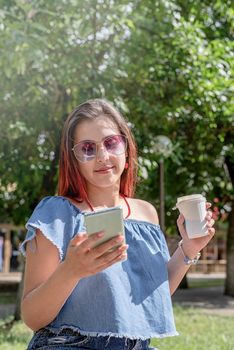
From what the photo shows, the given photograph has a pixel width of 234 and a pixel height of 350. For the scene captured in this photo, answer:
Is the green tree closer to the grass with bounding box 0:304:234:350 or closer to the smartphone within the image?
the grass with bounding box 0:304:234:350

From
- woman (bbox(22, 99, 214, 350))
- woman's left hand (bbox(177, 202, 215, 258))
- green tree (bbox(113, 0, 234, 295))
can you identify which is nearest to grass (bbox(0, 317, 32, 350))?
green tree (bbox(113, 0, 234, 295))

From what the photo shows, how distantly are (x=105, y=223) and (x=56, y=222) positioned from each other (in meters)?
0.31

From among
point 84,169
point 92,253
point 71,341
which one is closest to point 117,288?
point 71,341

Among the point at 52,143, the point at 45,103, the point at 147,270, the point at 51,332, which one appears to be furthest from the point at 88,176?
the point at 52,143

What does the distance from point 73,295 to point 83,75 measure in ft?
23.8

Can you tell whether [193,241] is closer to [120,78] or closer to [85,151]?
[85,151]

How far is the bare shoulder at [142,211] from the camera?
2.08 metres

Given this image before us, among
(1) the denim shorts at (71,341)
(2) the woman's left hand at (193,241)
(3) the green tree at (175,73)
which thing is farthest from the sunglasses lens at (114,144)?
(3) the green tree at (175,73)

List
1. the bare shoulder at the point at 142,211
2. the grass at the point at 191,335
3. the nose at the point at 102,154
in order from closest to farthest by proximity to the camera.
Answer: the nose at the point at 102,154 < the bare shoulder at the point at 142,211 < the grass at the point at 191,335

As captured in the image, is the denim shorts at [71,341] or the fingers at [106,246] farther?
the denim shorts at [71,341]

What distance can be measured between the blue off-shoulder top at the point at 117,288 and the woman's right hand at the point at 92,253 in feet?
0.63

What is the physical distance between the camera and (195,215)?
6.86 feet

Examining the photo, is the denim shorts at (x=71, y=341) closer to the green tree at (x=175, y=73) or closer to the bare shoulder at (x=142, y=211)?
the bare shoulder at (x=142, y=211)

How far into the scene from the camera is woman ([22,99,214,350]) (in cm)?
170
